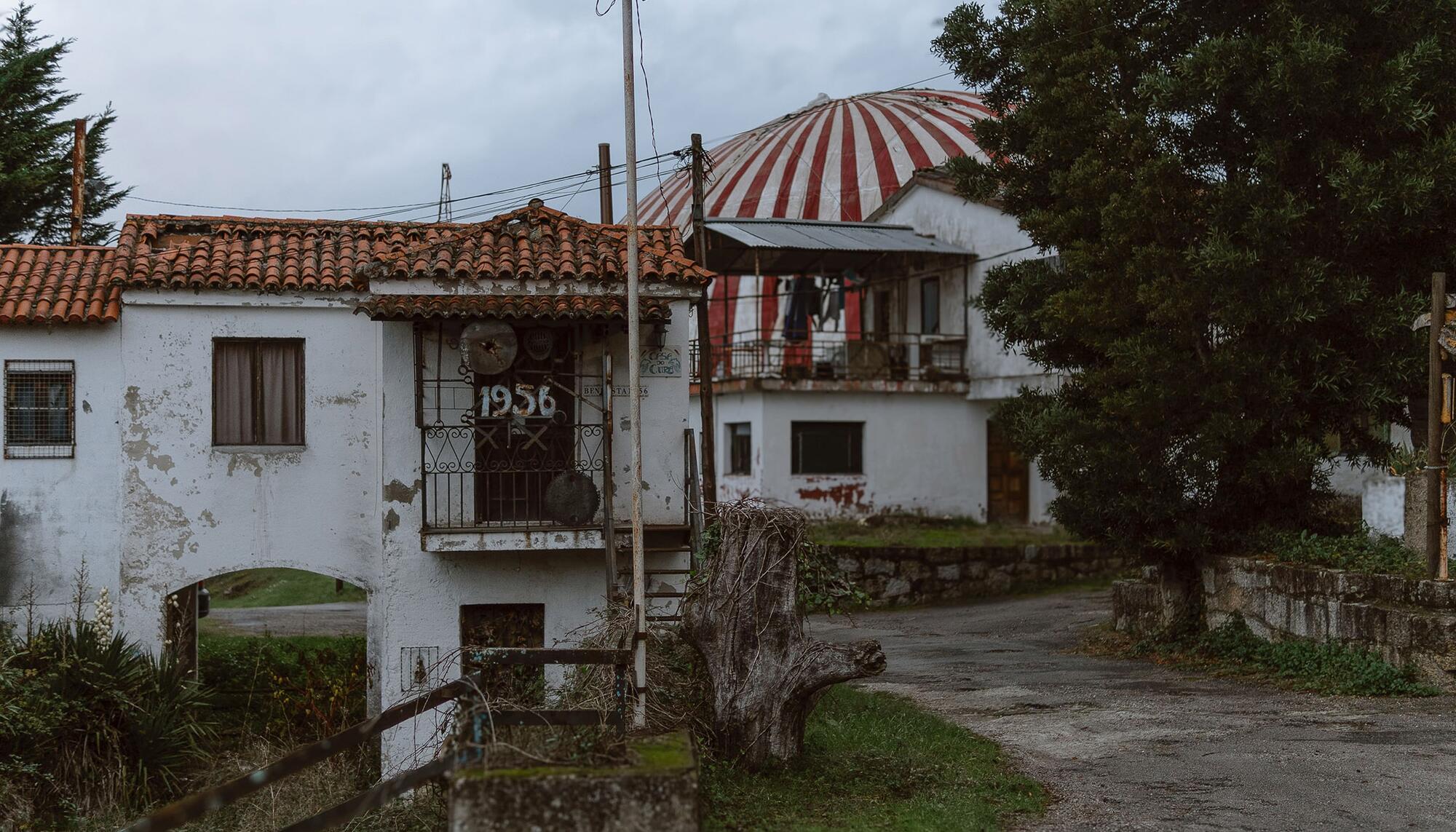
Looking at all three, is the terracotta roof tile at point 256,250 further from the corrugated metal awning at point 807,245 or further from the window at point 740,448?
the window at point 740,448

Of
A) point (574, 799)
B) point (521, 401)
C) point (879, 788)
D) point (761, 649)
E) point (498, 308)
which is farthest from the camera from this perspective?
point (521, 401)

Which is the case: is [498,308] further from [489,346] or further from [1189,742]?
[1189,742]

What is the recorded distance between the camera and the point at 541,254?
1582 centimetres

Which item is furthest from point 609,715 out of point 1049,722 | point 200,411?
point 200,411

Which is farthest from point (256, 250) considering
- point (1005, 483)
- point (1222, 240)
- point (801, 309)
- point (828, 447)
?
point (1005, 483)

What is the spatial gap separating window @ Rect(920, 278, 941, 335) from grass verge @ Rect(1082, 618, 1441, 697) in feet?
40.8

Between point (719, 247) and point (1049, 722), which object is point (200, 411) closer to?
point (1049, 722)

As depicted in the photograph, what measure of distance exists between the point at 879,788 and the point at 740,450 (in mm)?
19536

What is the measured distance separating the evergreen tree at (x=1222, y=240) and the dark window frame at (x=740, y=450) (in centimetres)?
1080

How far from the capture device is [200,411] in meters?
16.0

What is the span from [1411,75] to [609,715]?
11855mm

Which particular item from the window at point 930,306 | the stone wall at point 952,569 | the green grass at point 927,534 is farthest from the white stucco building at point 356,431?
the window at point 930,306

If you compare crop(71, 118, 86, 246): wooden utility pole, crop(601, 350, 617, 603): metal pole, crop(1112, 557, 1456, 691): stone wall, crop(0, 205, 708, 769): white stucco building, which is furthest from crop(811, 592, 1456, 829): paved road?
crop(71, 118, 86, 246): wooden utility pole

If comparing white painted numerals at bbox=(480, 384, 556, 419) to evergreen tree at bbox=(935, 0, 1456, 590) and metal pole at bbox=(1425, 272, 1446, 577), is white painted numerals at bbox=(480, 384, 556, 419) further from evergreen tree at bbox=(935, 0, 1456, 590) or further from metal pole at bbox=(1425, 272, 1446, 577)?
metal pole at bbox=(1425, 272, 1446, 577)
